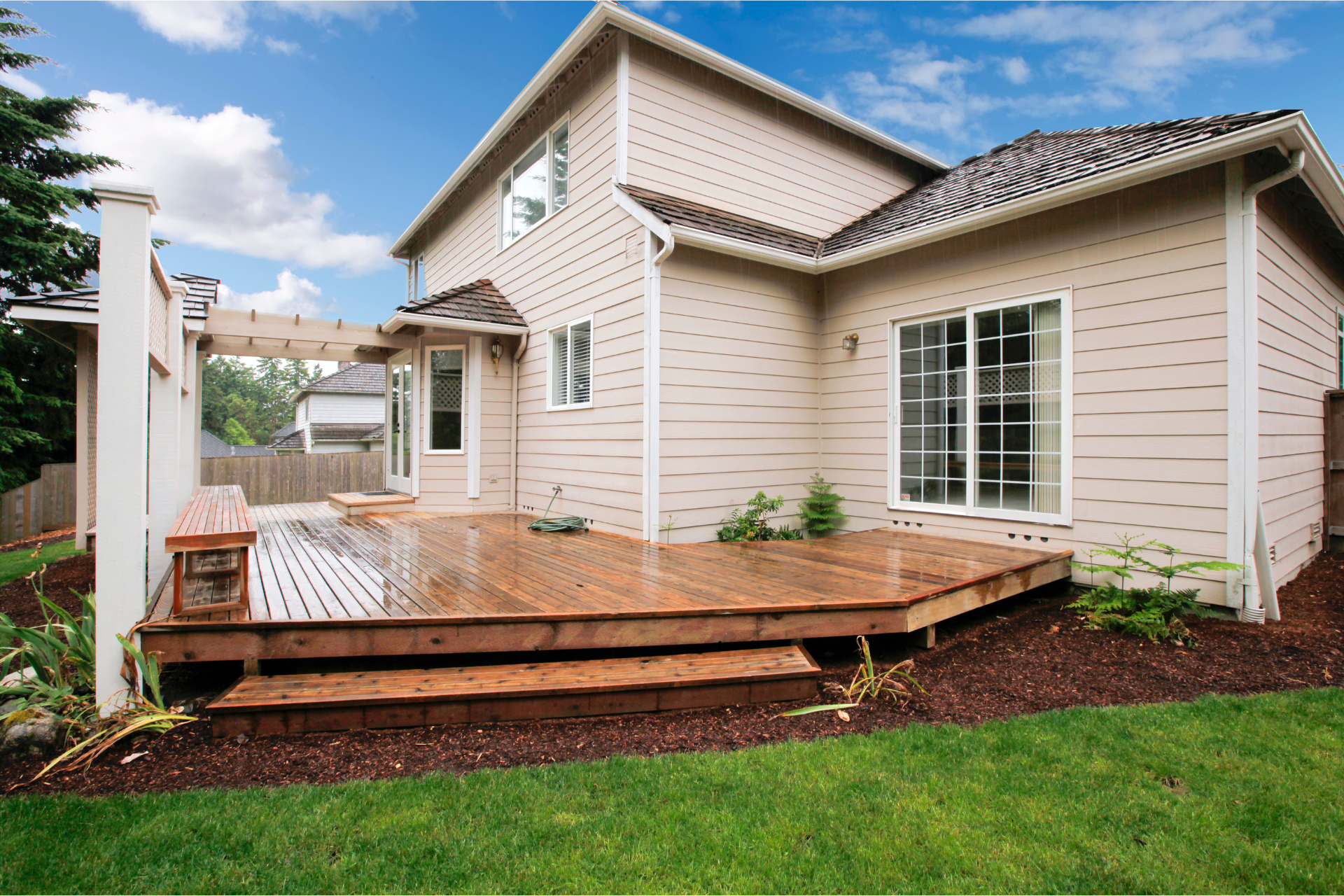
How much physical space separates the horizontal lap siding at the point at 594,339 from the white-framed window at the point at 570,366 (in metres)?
0.11

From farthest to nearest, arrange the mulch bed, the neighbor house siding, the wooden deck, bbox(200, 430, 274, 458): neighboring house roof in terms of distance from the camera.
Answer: bbox(200, 430, 274, 458): neighboring house roof < the neighbor house siding < the wooden deck < the mulch bed

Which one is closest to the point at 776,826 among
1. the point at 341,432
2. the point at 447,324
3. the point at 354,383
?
the point at 447,324

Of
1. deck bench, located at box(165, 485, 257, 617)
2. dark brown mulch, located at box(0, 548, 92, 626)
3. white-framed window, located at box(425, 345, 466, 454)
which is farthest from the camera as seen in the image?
white-framed window, located at box(425, 345, 466, 454)

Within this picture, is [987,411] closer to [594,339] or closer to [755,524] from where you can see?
[755,524]

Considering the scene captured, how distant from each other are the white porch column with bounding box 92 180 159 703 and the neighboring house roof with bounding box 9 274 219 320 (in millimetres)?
1827

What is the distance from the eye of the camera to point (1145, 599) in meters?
4.25

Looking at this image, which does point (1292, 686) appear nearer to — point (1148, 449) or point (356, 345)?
point (1148, 449)

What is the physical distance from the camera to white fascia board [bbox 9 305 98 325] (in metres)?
4.66

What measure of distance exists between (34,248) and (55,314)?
9904 millimetres

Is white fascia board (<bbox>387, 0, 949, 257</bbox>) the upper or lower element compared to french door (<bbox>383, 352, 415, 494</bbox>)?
upper

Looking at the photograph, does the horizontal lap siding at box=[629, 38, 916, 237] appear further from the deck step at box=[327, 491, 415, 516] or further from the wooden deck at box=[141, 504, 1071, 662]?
the deck step at box=[327, 491, 415, 516]

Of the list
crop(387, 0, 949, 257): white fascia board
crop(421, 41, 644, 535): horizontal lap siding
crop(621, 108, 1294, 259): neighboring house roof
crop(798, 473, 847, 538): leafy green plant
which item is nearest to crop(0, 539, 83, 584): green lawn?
crop(421, 41, 644, 535): horizontal lap siding

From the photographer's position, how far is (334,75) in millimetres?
Result: 11500

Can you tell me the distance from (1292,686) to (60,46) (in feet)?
65.4
